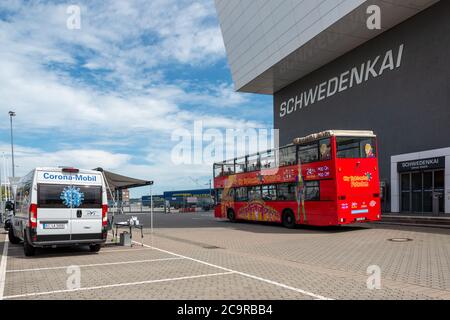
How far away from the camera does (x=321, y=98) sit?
3338cm

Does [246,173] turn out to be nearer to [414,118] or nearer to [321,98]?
[414,118]

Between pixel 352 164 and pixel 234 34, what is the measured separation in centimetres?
2460

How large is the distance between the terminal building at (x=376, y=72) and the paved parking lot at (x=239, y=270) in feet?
36.9

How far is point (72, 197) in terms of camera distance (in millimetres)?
11461

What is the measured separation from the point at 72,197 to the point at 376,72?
74.5ft

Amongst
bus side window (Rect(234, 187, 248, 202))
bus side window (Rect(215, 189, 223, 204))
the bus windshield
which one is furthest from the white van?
bus side window (Rect(215, 189, 223, 204))

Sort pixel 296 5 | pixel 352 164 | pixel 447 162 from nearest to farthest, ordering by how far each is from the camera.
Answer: pixel 352 164
pixel 447 162
pixel 296 5

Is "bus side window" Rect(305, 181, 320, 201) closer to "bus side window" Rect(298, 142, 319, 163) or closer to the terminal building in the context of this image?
"bus side window" Rect(298, 142, 319, 163)

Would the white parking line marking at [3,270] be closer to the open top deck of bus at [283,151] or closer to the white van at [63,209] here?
the white van at [63,209]

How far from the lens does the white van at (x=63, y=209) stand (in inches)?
428

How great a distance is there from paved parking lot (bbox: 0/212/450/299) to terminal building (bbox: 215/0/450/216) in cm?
1126

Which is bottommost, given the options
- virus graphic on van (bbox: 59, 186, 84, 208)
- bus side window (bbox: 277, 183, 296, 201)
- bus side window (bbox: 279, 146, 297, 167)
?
bus side window (bbox: 277, 183, 296, 201)

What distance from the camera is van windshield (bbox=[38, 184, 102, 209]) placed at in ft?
36.2
